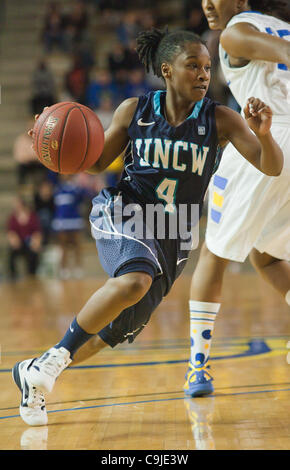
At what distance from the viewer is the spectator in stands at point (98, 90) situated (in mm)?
13000

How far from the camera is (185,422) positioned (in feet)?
8.31

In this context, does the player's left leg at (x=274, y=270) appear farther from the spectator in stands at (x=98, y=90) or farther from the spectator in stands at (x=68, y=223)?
the spectator in stands at (x=98, y=90)

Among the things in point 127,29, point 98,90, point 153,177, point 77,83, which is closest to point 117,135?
point 153,177

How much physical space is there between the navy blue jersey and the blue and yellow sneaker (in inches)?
30.5

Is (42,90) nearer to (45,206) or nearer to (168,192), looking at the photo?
(45,206)

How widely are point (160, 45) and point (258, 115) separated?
0.72m

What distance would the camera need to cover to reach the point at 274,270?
3203mm

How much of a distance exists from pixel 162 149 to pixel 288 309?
348cm

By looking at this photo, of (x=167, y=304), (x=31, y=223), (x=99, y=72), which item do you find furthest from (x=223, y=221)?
(x=99, y=72)

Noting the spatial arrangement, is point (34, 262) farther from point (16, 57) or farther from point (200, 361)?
point (200, 361)

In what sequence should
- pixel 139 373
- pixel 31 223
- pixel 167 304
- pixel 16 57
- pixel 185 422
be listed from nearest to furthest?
pixel 185 422 < pixel 139 373 < pixel 167 304 < pixel 31 223 < pixel 16 57

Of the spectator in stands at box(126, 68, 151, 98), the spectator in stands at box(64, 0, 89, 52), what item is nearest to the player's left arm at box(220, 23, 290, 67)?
the spectator in stands at box(126, 68, 151, 98)

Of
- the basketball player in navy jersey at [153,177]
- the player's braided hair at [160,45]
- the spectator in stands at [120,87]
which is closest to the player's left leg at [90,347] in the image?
the basketball player in navy jersey at [153,177]

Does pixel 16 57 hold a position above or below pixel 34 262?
above
